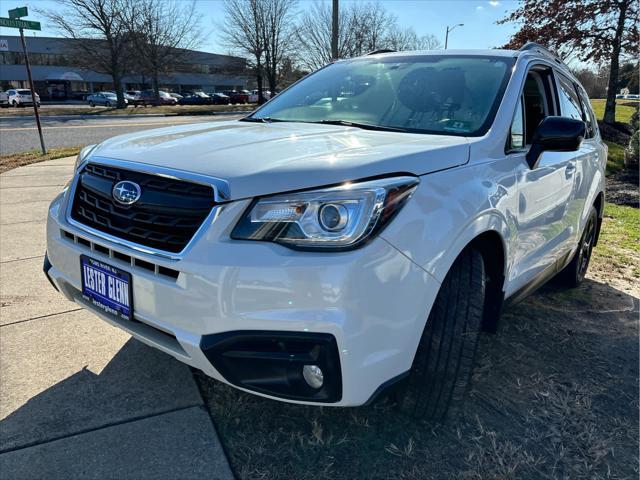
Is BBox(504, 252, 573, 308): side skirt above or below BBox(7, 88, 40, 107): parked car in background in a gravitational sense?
below

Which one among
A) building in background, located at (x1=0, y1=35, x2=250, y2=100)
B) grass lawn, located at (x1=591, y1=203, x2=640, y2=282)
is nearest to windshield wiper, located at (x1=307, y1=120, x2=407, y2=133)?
grass lawn, located at (x1=591, y1=203, x2=640, y2=282)

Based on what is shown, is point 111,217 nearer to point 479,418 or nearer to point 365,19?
point 479,418

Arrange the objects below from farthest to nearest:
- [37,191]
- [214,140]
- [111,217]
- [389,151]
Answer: [37,191] → [214,140] → [111,217] → [389,151]

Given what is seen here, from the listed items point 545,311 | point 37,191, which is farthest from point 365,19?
point 545,311

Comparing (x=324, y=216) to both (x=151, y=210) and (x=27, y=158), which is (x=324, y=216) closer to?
(x=151, y=210)

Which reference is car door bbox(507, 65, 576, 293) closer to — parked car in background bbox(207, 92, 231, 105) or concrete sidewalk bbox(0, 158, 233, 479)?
concrete sidewalk bbox(0, 158, 233, 479)

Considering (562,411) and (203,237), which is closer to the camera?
(203,237)

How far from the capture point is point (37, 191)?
288 inches

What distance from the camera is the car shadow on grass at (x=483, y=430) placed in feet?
6.93

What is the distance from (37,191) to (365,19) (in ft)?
Result: 116

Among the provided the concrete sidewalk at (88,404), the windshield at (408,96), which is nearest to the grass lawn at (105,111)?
the concrete sidewalk at (88,404)

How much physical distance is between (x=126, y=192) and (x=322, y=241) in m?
0.89

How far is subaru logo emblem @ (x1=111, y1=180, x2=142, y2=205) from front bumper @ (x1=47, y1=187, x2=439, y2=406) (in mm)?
228

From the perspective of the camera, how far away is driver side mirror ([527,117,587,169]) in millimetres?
2469
